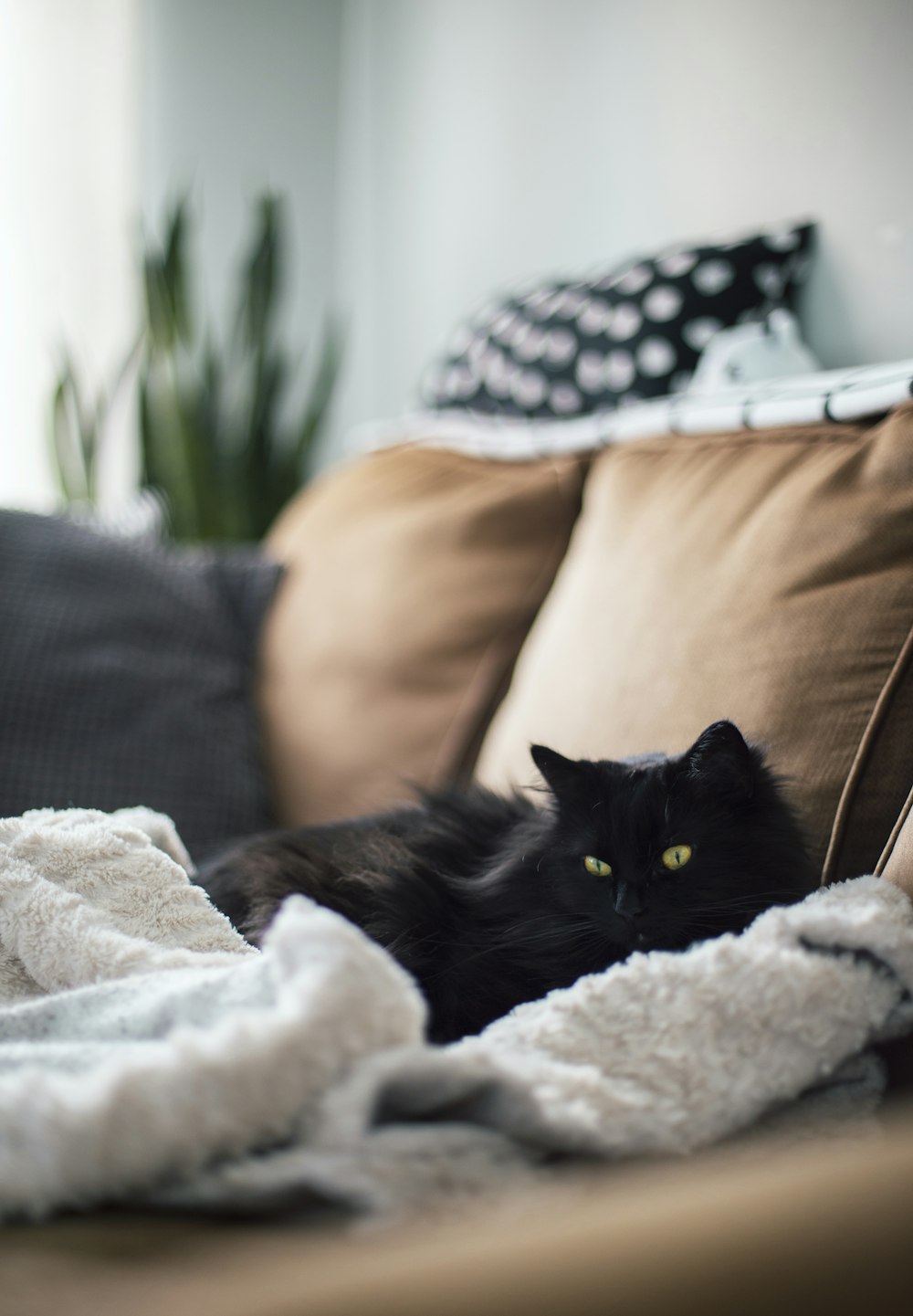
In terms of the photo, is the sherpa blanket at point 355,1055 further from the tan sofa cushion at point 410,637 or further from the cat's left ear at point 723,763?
the tan sofa cushion at point 410,637

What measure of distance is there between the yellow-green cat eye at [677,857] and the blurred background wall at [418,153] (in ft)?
2.82

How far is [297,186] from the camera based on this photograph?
308 cm

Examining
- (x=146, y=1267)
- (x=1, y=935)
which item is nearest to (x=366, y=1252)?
(x=146, y=1267)

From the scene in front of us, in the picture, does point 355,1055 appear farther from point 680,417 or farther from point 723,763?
point 680,417

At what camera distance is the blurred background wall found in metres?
1.42

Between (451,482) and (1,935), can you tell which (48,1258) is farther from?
(451,482)

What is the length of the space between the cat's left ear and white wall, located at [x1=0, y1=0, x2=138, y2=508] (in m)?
2.49

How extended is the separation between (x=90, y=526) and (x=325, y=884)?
2.95 ft

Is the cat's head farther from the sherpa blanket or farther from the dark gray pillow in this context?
the dark gray pillow

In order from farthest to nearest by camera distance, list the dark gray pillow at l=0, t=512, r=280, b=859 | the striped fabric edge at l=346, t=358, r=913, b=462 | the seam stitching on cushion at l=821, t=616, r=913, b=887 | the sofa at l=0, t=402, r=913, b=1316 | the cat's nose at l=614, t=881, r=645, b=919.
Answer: the dark gray pillow at l=0, t=512, r=280, b=859 < the striped fabric edge at l=346, t=358, r=913, b=462 < the seam stitching on cushion at l=821, t=616, r=913, b=887 < the cat's nose at l=614, t=881, r=645, b=919 < the sofa at l=0, t=402, r=913, b=1316

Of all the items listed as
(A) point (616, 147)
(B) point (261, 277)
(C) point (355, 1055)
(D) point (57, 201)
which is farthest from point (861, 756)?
(D) point (57, 201)

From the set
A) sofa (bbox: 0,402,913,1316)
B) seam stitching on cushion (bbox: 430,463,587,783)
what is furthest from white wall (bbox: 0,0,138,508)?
seam stitching on cushion (bbox: 430,463,587,783)

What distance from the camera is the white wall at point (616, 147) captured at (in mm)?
1369

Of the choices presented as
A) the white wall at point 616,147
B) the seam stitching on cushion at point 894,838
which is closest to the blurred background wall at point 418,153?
the white wall at point 616,147
